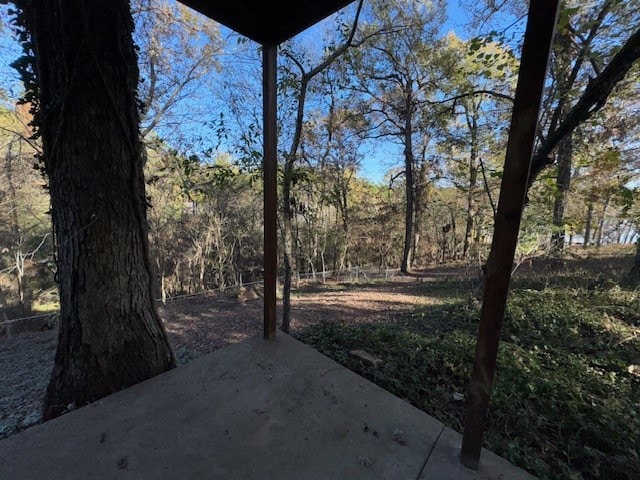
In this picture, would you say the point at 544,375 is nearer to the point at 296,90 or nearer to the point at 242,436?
the point at 242,436

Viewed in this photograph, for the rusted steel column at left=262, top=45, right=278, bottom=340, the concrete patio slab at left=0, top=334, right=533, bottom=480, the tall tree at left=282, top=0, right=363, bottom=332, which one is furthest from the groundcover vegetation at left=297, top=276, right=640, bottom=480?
the tall tree at left=282, top=0, right=363, bottom=332

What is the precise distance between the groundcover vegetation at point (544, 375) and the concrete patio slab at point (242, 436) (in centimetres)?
42

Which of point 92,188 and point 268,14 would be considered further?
point 268,14

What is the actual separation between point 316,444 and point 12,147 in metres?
8.42

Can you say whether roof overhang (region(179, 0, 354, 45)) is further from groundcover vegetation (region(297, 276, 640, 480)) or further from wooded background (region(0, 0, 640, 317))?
groundcover vegetation (region(297, 276, 640, 480))

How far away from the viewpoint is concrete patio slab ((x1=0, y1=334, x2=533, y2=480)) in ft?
3.38

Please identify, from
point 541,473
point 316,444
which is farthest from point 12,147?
point 541,473

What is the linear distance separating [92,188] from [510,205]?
1967mm

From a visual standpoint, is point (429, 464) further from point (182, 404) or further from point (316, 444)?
point (182, 404)

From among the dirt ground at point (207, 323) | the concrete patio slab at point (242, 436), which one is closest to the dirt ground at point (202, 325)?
the dirt ground at point (207, 323)

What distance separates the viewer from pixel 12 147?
220 inches

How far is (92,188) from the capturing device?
1422 millimetres

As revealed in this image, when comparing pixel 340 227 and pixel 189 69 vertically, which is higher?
pixel 189 69

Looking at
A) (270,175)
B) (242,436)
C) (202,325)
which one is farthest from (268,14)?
(202,325)
